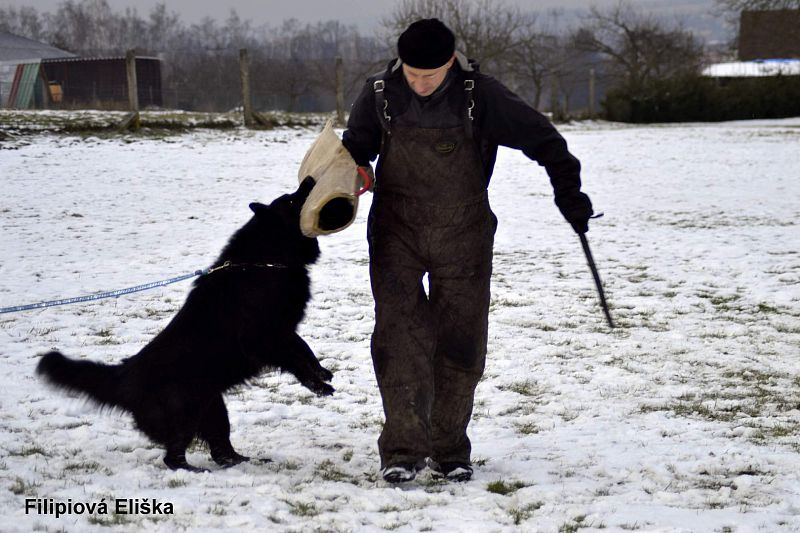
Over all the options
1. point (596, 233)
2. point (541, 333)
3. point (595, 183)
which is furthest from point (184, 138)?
point (541, 333)

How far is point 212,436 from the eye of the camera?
3.65 metres

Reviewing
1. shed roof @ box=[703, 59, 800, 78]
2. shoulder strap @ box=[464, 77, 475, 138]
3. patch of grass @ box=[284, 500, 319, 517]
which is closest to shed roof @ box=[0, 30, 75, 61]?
shed roof @ box=[703, 59, 800, 78]

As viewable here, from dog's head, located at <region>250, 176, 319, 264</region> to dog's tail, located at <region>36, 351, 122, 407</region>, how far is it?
91cm

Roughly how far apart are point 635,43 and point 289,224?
48.2m

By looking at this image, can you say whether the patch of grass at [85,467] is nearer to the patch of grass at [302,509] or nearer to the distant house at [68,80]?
the patch of grass at [302,509]

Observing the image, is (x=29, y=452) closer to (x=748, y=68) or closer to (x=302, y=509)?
(x=302, y=509)

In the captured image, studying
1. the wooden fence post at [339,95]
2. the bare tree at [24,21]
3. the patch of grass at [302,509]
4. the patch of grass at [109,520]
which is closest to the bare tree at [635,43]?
the wooden fence post at [339,95]

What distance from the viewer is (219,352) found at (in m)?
3.57

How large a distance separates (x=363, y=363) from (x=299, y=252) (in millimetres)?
1698

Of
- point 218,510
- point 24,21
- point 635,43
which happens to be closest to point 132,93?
point 218,510

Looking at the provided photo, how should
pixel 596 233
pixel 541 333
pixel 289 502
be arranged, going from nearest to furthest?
pixel 289 502
pixel 541 333
pixel 596 233

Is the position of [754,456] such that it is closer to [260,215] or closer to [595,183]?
[260,215]

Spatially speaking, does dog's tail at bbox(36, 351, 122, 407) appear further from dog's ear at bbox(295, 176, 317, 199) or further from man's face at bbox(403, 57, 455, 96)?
man's face at bbox(403, 57, 455, 96)

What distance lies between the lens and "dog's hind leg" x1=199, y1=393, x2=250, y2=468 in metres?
3.64
